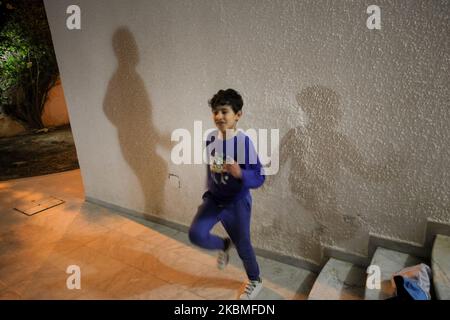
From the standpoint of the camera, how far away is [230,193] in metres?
2.56

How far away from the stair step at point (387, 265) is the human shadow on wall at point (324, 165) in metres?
0.24

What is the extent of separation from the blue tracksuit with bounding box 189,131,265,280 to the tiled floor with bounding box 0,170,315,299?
0.64 metres

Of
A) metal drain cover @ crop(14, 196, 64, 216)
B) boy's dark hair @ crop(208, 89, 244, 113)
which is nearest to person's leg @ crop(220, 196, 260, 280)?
boy's dark hair @ crop(208, 89, 244, 113)

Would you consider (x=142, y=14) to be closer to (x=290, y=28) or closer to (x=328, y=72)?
(x=290, y=28)

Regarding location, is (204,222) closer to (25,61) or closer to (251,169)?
(251,169)

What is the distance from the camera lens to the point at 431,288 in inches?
91.0

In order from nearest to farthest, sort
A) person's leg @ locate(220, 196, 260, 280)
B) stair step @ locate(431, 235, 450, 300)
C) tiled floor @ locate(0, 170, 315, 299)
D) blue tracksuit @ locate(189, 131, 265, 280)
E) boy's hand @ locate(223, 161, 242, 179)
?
stair step @ locate(431, 235, 450, 300)
boy's hand @ locate(223, 161, 242, 179)
blue tracksuit @ locate(189, 131, 265, 280)
person's leg @ locate(220, 196, 260, 280)
tiled floor @ locate(0, 170, 315, 299)

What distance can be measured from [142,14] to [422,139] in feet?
10.5

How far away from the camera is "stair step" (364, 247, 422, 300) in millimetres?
2408

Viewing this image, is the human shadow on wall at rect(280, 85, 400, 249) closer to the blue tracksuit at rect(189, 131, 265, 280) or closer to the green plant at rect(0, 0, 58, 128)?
the blue tracksuit at rect(189, 131, 265, 280)

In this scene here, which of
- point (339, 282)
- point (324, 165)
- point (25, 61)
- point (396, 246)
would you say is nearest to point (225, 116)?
point (324, 165)

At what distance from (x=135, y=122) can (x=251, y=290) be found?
8.73 ft

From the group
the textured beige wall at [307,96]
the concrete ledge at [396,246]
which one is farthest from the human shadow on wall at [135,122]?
the concrete ledge at [396,246]

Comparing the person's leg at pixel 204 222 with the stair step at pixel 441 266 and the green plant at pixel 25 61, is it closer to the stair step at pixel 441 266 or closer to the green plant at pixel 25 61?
the stair step at pixel 441 266
